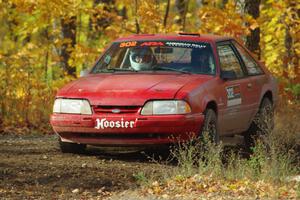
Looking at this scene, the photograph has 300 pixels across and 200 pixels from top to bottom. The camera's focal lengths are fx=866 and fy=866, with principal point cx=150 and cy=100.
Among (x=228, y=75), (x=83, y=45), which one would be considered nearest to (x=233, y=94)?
(x=228, y=75)

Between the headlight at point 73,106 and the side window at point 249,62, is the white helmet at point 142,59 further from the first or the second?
the side window at point 249,62

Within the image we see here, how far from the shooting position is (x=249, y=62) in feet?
41.3

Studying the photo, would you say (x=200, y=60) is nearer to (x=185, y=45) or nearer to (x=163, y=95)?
(x=185, y=45)

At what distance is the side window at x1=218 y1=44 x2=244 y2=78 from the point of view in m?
11.8

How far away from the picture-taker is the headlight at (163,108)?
10.1 m

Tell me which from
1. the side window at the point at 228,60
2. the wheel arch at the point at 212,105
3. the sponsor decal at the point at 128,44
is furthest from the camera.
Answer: the sponsor decal at the point at 128,44

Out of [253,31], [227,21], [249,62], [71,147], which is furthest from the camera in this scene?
[253,31]

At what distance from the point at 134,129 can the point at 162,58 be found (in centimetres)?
168

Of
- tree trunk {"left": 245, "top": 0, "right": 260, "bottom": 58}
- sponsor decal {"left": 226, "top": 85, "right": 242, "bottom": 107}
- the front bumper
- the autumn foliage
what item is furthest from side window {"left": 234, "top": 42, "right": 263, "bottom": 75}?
tree trunk {"left": 245, "top": 0, "right": 260, "bottom": 58}

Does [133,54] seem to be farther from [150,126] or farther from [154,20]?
[154,20]

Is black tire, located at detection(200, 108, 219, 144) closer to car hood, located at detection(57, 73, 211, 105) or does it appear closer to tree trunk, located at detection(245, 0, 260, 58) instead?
car hood, located at detection(57, 73, 211, 105)

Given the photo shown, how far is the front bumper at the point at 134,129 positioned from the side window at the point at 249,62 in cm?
232

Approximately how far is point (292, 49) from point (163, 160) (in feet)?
32.5

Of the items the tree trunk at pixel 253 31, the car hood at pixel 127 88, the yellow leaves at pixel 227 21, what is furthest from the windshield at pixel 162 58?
the tree trunk at pixel 253 31
